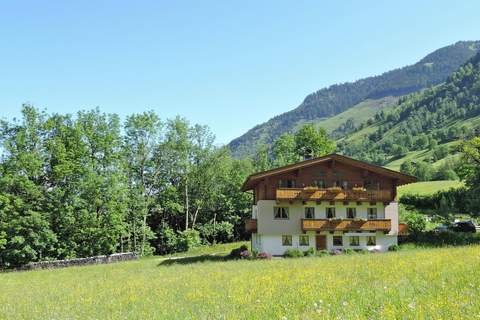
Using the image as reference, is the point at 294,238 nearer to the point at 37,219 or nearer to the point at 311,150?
the point at 37,219

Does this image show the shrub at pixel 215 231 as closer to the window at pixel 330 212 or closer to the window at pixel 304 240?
the window at pixel 304 240

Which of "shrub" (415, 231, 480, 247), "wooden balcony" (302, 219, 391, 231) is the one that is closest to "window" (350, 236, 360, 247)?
"wooden balcony" (302, 219, 391, 231)

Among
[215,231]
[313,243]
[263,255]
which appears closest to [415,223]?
[313,243]

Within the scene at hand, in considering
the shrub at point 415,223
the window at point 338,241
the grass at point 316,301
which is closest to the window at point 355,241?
the window at point 338,241

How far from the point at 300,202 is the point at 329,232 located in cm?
397

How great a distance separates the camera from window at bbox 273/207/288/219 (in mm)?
46969

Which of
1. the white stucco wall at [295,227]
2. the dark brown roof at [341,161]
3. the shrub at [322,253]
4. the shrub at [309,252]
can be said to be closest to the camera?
the shrub at [322,253]

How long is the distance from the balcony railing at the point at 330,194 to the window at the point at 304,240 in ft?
12.5

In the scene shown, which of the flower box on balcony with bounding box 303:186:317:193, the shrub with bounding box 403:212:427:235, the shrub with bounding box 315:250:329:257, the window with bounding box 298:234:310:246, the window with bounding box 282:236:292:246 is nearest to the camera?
the shrub with bounding box 315:250:329:257

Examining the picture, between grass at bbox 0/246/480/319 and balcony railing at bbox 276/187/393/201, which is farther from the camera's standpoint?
balcony railing at bbox 276/187/393/201

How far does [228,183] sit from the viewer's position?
2842 inches

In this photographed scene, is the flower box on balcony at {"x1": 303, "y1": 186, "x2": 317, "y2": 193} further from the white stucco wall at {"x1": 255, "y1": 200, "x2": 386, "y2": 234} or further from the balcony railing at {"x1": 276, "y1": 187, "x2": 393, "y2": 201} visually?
the white stucco wall at {"x1": 255, "y1": 200, "x2": 386, "y2": 234}

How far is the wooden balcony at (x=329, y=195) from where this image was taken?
149ft

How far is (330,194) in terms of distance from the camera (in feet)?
151
